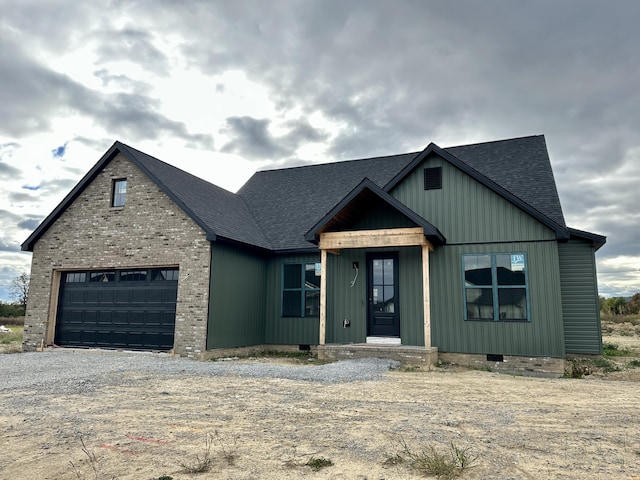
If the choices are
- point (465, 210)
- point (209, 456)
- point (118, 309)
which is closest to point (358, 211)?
point (465, 210)

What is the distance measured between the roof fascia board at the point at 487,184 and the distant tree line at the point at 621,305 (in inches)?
1352

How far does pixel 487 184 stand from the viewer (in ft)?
41.5

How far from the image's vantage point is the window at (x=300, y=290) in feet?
49.9

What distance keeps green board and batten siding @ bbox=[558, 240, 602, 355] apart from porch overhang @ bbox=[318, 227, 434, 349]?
410 centimetres

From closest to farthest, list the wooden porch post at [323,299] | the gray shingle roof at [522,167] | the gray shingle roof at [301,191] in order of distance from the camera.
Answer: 1. the wooden porch post at [323,299]
2. the gray shingle roof at [522,167]
3. the gray shingle roof at [301,191]

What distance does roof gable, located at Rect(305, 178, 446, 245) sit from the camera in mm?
12188

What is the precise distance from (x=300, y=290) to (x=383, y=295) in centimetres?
300

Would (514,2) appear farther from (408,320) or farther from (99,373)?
(99,373)

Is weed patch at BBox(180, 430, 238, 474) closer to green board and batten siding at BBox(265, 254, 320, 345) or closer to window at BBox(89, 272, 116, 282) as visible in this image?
green board and batten siding at BBox(265, 254, 320, 345)

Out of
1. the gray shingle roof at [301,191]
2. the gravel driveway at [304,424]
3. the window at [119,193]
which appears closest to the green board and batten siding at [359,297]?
the gray shingle roof at [301,191]

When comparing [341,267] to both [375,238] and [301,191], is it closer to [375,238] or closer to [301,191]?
[375,238]

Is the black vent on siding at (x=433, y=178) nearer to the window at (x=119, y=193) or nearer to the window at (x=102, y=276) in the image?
the window at (x=119, y=193)

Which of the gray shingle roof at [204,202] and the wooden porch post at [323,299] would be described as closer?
the wooden porch post at [323,299]

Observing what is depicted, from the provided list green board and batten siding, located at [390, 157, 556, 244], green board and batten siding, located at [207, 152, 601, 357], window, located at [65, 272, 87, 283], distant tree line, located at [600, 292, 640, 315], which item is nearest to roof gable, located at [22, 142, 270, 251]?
green board and batten siding, located at [207, 152, 601, 357]
